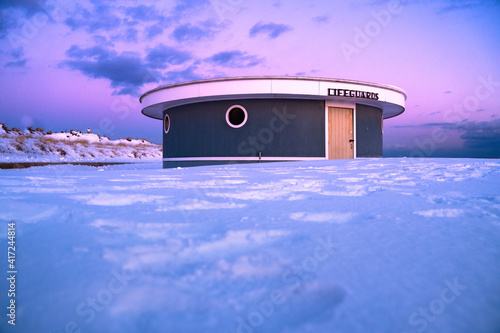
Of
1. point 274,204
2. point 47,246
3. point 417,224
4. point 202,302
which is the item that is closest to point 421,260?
point 417,224

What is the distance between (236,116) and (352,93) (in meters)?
4.69

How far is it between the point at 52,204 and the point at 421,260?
261 cm

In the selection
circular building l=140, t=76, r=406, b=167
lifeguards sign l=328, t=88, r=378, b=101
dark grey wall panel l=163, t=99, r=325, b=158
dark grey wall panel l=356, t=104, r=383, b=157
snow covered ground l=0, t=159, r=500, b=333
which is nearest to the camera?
snow covered ground l=0, t=159, r=500, b=333

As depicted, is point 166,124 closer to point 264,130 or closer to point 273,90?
point 264,130

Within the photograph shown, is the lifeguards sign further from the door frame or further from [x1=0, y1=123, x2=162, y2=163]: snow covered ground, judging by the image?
[x1=0, y1=123, x2=162, y2=163]: snow covered ground

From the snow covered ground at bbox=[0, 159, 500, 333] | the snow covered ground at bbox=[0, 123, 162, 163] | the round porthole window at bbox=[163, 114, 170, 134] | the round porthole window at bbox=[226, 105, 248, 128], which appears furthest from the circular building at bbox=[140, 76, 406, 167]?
the snow covered ground at bbox=[0, 123, 162, 163]

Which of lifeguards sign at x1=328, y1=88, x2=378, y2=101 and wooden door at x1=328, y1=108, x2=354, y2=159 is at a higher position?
lifeguards sign at x1=328, y1=88, x2=378, y2=101

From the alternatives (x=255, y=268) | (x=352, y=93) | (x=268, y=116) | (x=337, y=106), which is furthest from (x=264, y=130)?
(x=255, y=268)

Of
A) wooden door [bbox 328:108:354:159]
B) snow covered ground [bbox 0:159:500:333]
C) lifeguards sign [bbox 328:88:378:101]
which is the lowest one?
snow covered ground [bbox 0:159:500:333]

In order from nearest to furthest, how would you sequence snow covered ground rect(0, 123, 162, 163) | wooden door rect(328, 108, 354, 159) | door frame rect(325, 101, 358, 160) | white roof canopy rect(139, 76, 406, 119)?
white roof canopy rect(139, 76, 406, 119) → door frame rect(325, 101, 358, 160) → wooden door rect(328, 108, 354, 159) → snow covered ground rect(0, 123, 162, 163)

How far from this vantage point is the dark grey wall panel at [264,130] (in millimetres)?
12445

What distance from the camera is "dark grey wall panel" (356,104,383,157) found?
13.9 meters

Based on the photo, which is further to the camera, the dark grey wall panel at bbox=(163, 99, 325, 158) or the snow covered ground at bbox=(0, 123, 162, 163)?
the snow covered ground at bbox=(0, 123, 162, 163)

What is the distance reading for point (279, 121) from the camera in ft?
41.0
